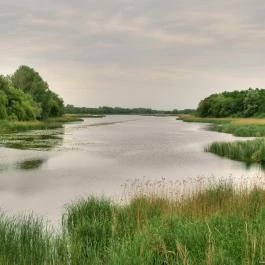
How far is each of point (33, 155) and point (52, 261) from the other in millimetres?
23626

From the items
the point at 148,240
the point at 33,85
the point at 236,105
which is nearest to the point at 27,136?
the point at 33,85

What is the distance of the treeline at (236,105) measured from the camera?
98.6 m

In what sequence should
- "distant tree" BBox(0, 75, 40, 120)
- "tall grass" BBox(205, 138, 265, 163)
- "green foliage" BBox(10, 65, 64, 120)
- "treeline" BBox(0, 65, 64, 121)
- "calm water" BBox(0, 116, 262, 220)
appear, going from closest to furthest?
"calm water" BBox(0, 116, 262, 220) < "tall grass" BBox(205, 138, 265, 163) < "distant tree" BBox(0, 75, 40, 120) < "treeline" BBox(0, 65, 64, 121) < "green foliage" BBox(10, 65, 64, 120)

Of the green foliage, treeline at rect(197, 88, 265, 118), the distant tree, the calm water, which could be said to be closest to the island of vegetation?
treeline at rect(197, 88, 265, 118)

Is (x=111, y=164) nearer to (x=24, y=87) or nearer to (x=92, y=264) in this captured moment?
(x=92, y=264)

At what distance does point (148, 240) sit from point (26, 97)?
2573 inches

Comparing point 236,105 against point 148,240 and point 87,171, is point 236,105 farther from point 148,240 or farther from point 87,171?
point 148,240

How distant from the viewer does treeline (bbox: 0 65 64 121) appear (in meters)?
64.0

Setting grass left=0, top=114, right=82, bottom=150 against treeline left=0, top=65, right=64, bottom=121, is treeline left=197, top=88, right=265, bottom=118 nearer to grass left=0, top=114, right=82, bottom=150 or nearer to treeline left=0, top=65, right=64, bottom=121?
treeline left=0, top=65, right=64, bottom=121

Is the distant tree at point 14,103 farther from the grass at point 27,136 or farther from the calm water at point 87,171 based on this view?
the calm water at point 87,171

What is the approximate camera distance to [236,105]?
110000 mm

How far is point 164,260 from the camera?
7199 mm

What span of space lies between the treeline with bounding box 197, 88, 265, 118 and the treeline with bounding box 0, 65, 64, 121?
1624 inches

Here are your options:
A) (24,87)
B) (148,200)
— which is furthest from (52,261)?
(24,87)
